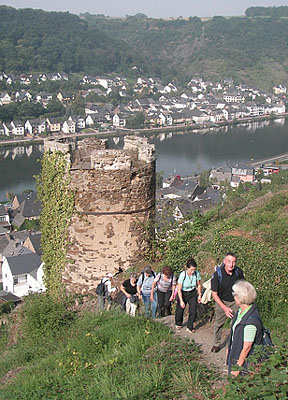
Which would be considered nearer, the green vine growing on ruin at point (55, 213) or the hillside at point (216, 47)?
the green vine growing on ruin at point (55, 213)

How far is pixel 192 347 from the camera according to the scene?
4.19 m

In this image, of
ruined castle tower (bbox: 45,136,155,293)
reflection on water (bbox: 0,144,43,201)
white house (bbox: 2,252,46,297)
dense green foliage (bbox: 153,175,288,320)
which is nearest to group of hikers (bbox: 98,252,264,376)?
ruined castle tower (bbox: 45,136,155,293)

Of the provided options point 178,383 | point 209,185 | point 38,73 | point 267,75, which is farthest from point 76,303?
point 267,75

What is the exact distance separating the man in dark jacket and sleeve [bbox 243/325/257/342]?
2.50 feet

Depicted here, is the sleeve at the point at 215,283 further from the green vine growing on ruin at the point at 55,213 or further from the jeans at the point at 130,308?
the green vine growing on ruin at the point at 55,213

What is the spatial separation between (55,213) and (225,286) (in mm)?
3418

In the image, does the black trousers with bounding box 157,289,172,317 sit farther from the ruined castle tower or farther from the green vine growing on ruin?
the green vine growing on ruin

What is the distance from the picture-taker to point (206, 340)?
14.9 ft

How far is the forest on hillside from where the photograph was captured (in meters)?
118

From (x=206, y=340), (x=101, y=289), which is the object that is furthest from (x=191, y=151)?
(x=206, y=340)

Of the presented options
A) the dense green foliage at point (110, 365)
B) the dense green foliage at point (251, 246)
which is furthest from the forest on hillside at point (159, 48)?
the dense green foliage at point (110, 365)

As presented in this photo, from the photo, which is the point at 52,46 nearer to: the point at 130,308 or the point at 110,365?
the point at 130,308

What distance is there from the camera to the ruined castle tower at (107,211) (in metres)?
6.57

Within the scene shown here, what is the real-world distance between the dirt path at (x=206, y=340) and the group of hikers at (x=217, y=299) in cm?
6
